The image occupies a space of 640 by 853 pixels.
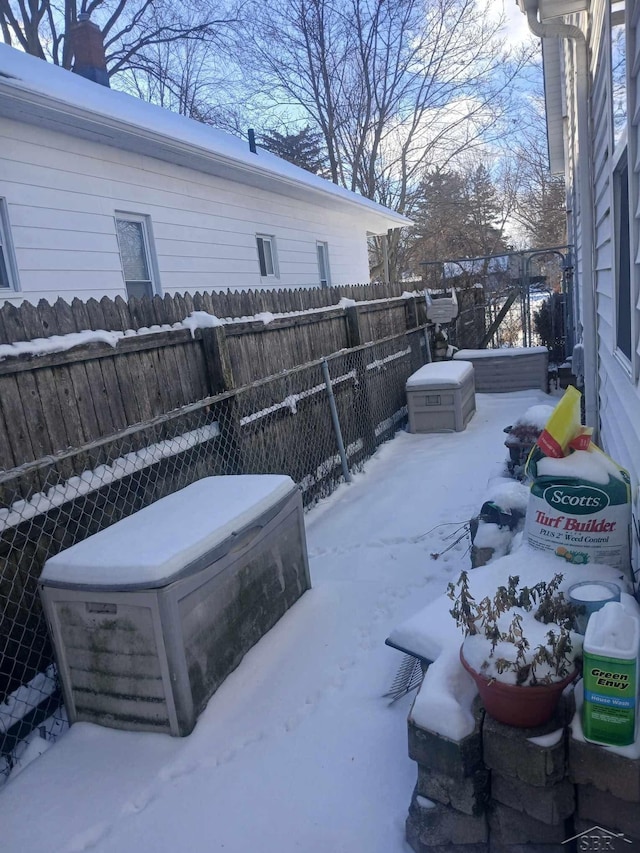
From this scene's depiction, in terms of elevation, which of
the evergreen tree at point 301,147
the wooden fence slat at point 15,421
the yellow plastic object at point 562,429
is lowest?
the yellow plastic object at point 562,429

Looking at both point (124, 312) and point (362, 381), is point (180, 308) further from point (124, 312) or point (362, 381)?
point (362, 381)

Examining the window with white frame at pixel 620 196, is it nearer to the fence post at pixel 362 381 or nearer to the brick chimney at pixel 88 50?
the fence post at pixel 362 381

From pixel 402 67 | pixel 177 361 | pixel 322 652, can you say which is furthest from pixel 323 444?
pixel 402 67

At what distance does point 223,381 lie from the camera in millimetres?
4273

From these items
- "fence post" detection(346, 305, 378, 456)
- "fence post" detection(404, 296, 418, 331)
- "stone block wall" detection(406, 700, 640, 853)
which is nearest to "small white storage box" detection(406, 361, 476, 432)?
"fence post" detection(346, 305, 378, 456)

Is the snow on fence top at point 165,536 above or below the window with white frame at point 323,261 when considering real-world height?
below

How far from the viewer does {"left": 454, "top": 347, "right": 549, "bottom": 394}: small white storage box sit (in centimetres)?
952

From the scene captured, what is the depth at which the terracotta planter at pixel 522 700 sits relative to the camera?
67.3 inches

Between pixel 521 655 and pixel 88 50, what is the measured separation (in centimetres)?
934

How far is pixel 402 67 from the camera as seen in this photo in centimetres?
2203

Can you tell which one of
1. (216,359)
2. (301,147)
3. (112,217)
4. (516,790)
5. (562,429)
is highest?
(301,147)

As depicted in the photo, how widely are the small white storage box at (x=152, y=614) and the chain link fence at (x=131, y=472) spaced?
0.78 ft

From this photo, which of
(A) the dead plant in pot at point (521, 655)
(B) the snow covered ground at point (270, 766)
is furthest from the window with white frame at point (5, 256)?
(A) the dead plant in pot at point (521, 655)

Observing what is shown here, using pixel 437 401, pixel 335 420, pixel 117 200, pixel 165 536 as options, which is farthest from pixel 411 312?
pixel 165 536
